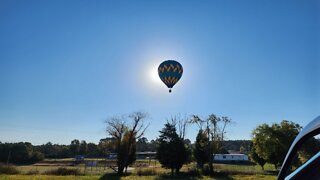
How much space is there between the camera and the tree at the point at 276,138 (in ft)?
136

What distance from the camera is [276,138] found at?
4166 cm

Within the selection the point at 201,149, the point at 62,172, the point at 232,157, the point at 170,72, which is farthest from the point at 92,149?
the point at 170,72

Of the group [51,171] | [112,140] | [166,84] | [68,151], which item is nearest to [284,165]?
[166,84]

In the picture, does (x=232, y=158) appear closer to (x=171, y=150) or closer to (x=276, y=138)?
(x=276, y=138)

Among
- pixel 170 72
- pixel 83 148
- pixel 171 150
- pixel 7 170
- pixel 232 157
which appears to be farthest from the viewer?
pixel 83 148

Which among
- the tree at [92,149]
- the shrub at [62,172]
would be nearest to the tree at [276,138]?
the shrub at [62,172]

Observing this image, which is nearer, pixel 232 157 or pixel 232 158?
pixel 232 158

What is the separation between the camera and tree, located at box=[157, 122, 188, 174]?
40.5 metres

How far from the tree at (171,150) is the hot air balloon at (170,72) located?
44.9 feet

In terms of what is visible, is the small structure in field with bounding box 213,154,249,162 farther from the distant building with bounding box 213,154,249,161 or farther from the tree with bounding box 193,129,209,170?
the tree with bounding box 193,129,209,170

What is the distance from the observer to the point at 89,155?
113 m

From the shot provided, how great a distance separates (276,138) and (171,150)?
49.9ft

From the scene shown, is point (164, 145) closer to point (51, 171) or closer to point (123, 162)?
point (123, 162)

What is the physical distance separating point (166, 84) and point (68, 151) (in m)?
82.3
